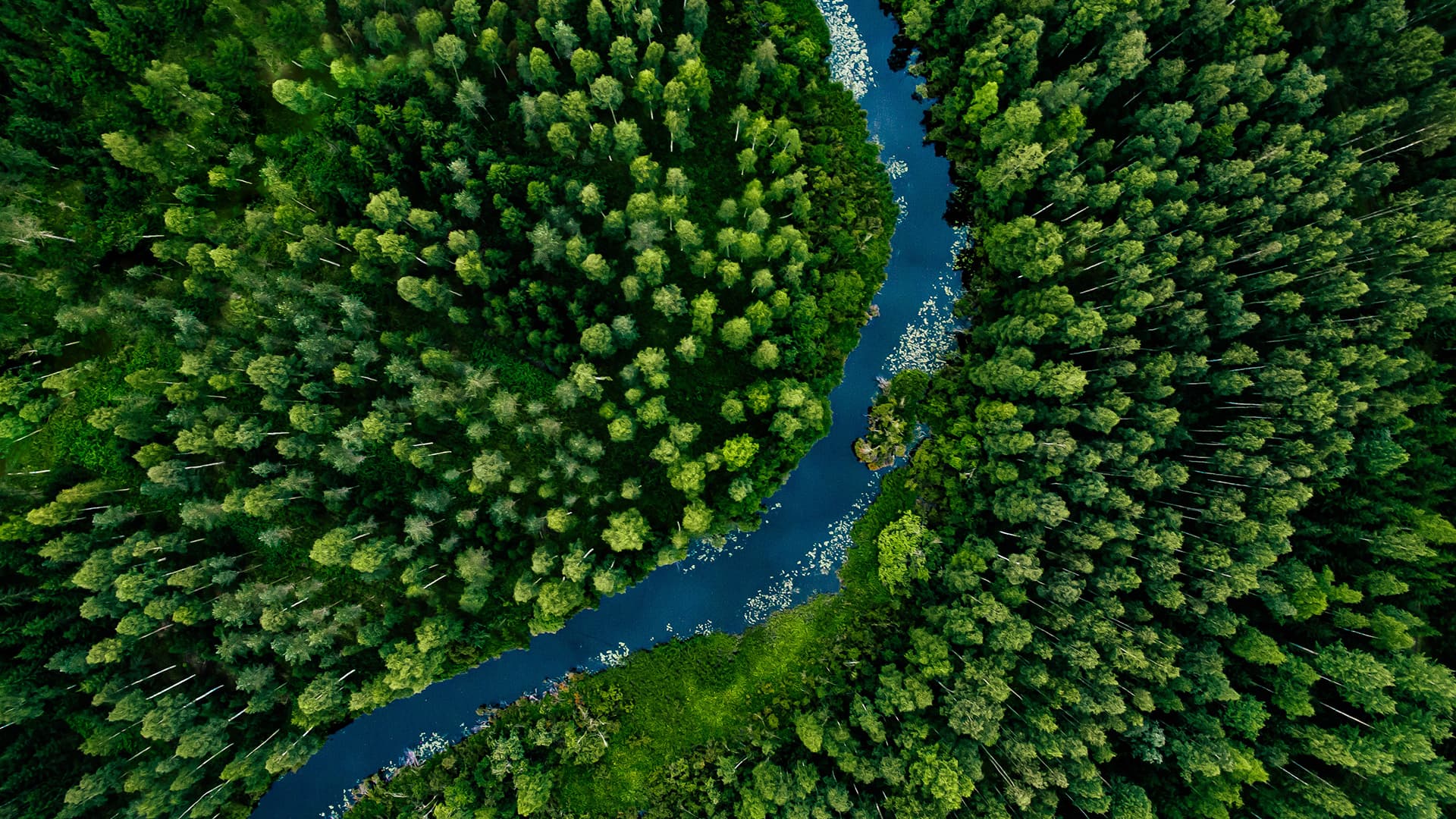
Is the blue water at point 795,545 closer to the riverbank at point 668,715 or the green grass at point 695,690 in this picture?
the green grass at point 695,690

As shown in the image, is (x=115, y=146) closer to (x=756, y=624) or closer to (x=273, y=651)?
(x=273, y=651)

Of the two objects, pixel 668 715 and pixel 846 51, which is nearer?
pixel 668 715

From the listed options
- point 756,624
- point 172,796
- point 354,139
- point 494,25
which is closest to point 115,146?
point 354,139

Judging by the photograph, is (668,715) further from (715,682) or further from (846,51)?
(846,51)

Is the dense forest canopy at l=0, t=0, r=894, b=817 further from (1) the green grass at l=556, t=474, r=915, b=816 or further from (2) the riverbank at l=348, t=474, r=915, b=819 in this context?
(1) the green grass at l=556, t=474, r=915, b=816

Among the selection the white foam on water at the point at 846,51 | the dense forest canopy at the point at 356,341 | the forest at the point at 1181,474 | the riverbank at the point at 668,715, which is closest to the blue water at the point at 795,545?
the white foam on water at the point at 846,51

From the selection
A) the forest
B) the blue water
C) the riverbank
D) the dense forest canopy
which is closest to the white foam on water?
the blue water

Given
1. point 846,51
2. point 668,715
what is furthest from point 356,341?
point 846,51
